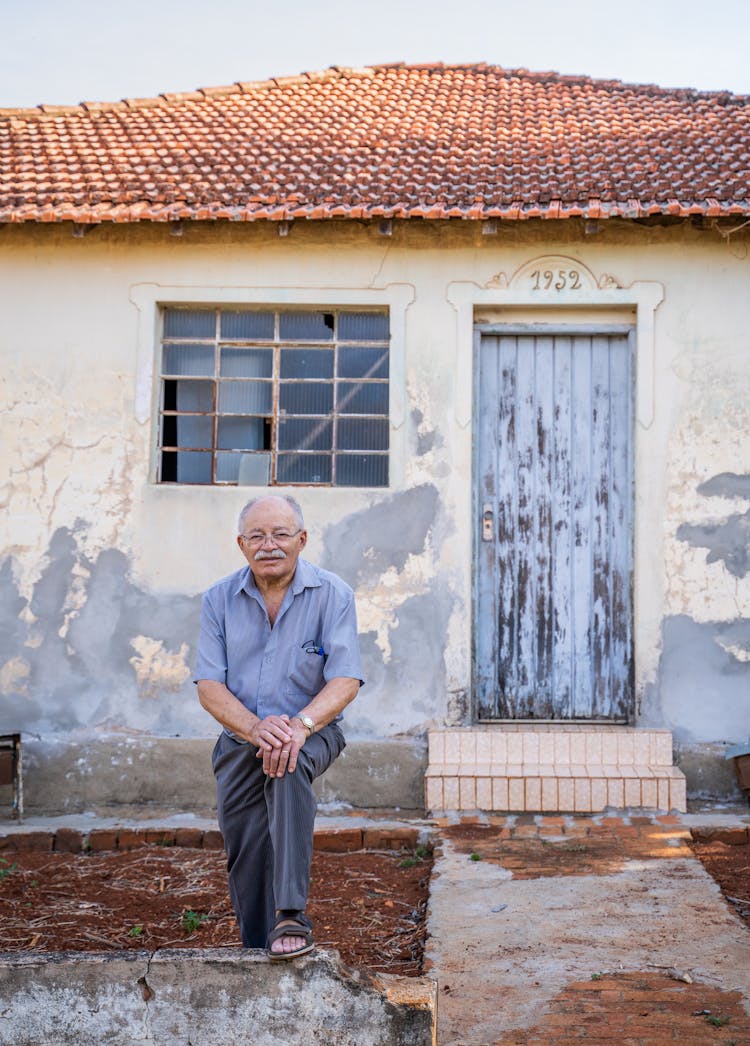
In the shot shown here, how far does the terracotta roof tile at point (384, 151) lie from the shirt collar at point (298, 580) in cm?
406

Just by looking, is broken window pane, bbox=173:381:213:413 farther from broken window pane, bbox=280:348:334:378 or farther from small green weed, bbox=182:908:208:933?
small green weed, bbox=182:908:208:933

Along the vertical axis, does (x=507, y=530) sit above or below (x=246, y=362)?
below

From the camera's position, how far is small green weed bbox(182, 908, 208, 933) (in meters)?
5.49

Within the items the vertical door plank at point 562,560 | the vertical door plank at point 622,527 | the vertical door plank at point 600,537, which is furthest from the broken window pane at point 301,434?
the vertical door plank at point 622,527

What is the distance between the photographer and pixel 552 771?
743 centimetres

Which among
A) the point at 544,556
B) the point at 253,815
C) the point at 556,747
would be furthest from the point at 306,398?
the point at 253,815

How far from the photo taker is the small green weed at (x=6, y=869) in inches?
255

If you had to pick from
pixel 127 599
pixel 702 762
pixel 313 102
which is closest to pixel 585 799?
pixel 702 762

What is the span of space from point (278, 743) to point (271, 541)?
760mm

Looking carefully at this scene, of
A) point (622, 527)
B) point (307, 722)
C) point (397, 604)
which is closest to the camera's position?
point (307, 722)

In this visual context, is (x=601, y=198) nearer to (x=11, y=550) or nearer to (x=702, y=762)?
(x=702, y=762)

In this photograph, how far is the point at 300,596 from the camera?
414 cm

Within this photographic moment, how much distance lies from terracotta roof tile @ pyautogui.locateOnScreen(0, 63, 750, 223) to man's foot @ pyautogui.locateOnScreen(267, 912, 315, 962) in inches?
206

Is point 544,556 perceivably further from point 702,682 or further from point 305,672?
point 305,672
